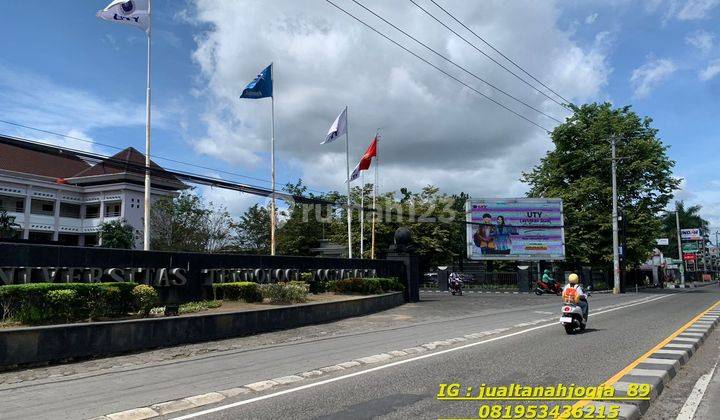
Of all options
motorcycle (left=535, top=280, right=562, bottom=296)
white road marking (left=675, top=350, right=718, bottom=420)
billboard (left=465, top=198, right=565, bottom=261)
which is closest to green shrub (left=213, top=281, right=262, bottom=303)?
white road marking (left=675, top=350, right=718, bottom=420)

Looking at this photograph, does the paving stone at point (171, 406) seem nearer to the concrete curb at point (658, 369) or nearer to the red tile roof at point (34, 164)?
the concrete curb at point (658, 369)

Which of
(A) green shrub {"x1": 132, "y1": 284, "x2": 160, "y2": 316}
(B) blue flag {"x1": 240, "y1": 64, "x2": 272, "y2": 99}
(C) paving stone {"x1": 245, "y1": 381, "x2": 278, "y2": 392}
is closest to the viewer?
(C) paving stone {"x1": 245, "y1": 381, "x2": 278, "y2": 392}

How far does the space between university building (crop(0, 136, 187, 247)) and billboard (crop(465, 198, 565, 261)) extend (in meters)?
27.4

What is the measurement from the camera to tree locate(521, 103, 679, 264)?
4428 centimetres

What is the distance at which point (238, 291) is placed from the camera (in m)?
18.2

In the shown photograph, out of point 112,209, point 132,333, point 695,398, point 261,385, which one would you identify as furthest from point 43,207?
point 695,398

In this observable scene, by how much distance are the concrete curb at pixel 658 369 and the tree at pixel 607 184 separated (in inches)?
1262

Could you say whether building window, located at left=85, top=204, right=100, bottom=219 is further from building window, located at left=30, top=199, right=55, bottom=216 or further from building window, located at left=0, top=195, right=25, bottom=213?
building window, located at left=0, top=195, right=25, bottom=213

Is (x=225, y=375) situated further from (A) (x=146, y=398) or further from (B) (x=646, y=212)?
(B) (x=646, y=212)

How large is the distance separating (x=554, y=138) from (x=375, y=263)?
2751 centimetres

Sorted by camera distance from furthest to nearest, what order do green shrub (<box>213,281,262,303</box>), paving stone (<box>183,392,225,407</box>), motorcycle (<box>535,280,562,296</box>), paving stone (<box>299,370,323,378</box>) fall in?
motorcycle (<box>535,280,562,296</box>) < green shrub (<box>213,281,262,303</box>) < paving stone (<box>299,370,323,378</box>) < paving stone (<box>183,392,225,407</box>)

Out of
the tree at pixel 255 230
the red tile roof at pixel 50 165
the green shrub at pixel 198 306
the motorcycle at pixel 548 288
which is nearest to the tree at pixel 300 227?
the tree at pixel 255 230

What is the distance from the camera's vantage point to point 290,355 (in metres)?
11.4

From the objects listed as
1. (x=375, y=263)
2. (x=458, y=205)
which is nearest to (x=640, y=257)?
(x=375, y=263)
